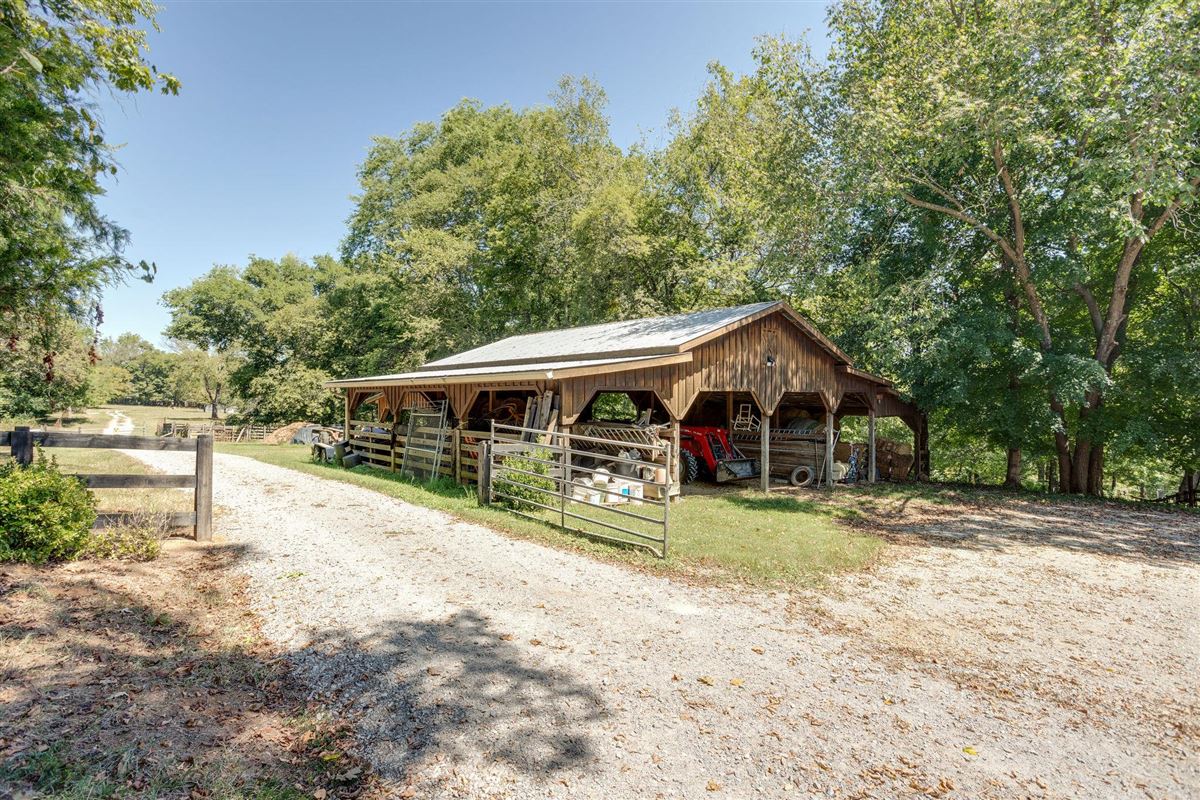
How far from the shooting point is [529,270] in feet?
95.3

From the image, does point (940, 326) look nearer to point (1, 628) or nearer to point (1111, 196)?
point (1111, 196)

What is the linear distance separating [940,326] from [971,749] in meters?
13.8

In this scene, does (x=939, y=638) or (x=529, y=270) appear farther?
(x=529, y=270)

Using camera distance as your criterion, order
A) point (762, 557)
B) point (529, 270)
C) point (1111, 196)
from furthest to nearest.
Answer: point (529, 270) → point (1111, 196) → point (762, 557)

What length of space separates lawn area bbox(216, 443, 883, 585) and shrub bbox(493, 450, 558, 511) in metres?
0.32

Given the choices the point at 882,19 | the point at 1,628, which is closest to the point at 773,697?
the point at 1,628

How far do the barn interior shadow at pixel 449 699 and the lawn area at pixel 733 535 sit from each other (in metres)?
3.07

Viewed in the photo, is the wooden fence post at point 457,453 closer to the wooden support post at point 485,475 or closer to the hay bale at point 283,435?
the wooden support post at point 485,475

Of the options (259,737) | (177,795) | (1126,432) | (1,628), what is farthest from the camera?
(1126,432)

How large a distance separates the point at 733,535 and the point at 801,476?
8.43 metres

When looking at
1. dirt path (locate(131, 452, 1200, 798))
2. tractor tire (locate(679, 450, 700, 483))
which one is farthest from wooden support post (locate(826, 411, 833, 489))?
dirt path (locate(131, 452, 1200, 798))

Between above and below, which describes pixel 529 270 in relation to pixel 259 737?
above

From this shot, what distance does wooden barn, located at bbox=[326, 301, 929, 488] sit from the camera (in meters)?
11.8

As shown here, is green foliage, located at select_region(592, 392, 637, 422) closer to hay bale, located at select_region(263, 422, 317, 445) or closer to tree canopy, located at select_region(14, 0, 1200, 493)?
tree canopy, located at select_region(14, 0, 1200, 493)
